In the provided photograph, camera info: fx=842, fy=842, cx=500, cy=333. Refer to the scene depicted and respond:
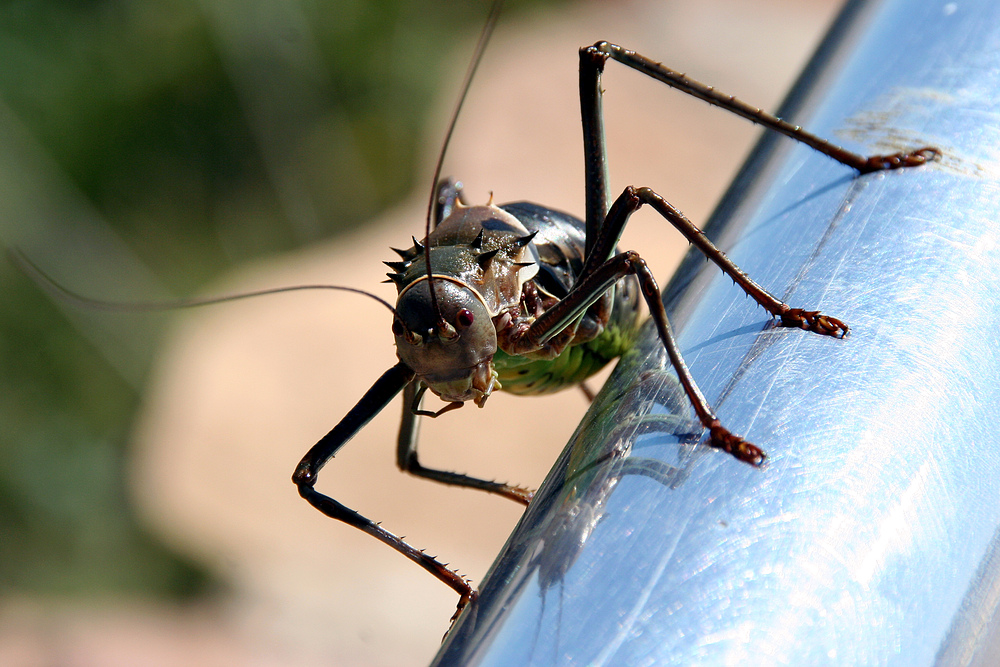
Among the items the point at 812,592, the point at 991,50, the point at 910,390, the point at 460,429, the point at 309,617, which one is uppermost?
the point at 991,50

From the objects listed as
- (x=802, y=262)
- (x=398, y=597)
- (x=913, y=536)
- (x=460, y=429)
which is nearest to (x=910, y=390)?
(x=913, y=536)

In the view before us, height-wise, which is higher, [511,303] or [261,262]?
[511,303]

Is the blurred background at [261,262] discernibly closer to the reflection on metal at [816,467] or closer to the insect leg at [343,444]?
the insect leg at [343,444]

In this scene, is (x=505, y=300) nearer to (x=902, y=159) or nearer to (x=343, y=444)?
(x=343, y=444)

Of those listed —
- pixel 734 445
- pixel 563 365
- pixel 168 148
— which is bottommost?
pixel 168 148

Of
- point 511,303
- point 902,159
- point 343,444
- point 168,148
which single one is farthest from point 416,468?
point 168,148

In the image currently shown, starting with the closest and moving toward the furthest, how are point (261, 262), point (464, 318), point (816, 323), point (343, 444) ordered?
point (816, 323), point (464, 318), point (343, 444), point (261, 262)

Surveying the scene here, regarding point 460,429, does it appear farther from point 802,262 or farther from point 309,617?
point 802,262
